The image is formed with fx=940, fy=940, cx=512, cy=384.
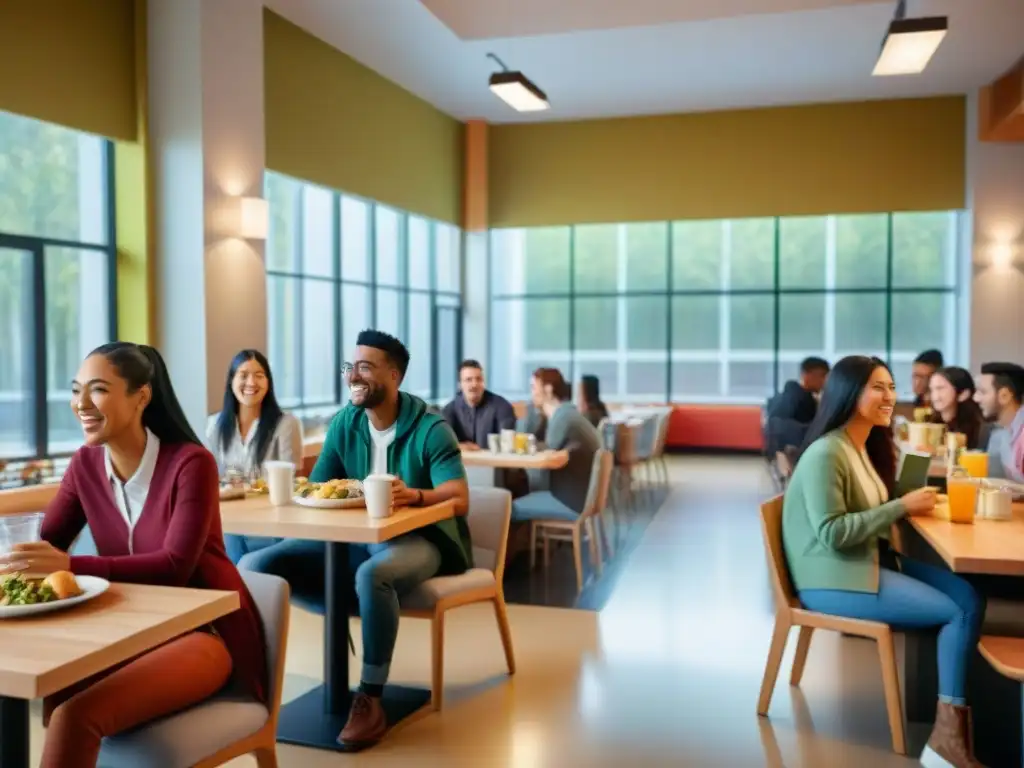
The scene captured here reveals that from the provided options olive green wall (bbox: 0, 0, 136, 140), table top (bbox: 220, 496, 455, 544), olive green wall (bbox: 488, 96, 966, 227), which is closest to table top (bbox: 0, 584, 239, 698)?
table top (bbox: 220, 496, 455, 544)

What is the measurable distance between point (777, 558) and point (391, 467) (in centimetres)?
146

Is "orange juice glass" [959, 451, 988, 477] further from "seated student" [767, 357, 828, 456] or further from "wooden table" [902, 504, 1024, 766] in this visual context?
"seated student" [767, 357, 828, 456]

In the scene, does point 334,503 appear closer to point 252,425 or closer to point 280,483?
point 280,483

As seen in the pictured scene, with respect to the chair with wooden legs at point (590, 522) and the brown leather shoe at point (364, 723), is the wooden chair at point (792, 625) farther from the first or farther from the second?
the chair with wooden legs at point (590, 522)

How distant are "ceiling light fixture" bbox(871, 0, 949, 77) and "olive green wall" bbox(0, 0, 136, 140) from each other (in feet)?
16.3

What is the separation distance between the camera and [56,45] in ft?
18.3

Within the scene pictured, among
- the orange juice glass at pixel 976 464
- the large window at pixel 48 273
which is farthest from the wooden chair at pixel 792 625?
the large window at pixel 48 273

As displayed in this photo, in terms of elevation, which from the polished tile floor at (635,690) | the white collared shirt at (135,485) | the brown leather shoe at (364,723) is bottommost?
the polished tile floor at (635,690)

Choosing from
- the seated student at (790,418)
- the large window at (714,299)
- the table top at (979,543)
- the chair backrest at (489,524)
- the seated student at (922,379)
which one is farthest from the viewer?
the large window at (714,299)

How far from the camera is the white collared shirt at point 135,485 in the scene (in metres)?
2.36

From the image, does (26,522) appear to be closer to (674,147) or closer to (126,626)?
(126,626)

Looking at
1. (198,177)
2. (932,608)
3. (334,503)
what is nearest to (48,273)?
(198,177)

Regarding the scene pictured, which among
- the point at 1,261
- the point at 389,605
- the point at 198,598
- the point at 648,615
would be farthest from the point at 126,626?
the point at 1,261

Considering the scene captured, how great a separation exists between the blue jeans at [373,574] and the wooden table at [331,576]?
0.09 metres
